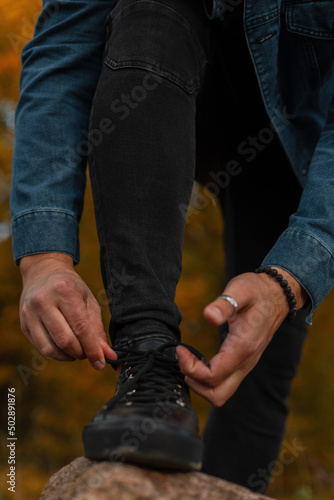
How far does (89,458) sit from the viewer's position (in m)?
0.83

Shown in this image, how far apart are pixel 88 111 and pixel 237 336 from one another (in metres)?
0.67

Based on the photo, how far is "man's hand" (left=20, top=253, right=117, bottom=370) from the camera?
0.91m

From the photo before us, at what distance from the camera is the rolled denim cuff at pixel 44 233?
1031 millimetres

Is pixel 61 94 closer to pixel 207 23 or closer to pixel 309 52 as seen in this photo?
pixel 207 23

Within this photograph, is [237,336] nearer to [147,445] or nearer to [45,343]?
[147,445]

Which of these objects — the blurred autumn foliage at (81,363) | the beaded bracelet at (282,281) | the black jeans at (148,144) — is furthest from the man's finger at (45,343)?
the blurred autumn foliage at (81,363)

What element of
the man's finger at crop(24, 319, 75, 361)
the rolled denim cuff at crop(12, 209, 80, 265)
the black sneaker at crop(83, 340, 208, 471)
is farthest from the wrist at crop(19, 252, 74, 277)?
the black sneaker at crop(83, 340, 208, 471)

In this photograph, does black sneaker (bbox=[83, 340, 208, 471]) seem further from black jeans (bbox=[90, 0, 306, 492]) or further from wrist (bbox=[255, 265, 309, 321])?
wrist (bbox=[255, 265, 309, 321])

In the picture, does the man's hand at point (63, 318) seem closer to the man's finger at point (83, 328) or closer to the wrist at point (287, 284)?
the man's finger at point (83, 328)

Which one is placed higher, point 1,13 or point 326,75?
point 326,75

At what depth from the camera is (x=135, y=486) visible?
2.39ft

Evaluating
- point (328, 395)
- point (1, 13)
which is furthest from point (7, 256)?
point (328, 395)

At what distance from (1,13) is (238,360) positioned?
4.08 metres

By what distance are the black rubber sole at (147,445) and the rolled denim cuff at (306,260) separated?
1.15ft
